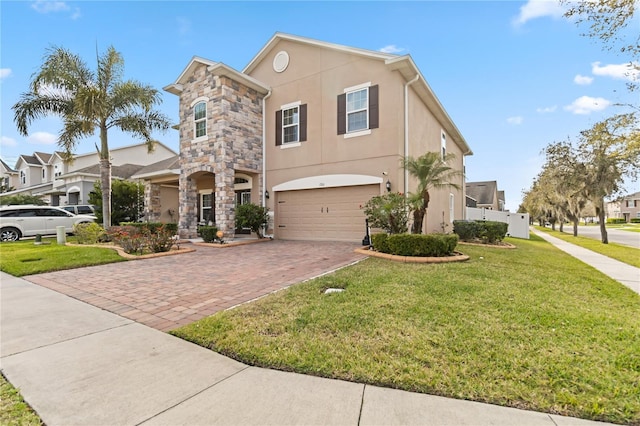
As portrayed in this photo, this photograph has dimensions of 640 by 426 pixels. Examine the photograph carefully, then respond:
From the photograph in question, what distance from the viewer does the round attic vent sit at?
1288cm

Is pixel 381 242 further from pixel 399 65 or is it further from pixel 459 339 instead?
pixel 399 65

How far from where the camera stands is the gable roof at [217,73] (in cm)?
1159

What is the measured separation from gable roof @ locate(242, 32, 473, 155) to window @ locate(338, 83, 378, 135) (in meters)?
1.03

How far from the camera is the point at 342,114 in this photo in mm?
11391

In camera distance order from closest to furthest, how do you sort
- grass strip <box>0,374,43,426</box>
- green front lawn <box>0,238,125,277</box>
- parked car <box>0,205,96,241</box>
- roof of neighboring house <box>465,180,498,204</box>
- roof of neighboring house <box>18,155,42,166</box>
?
1. grass strip <box>0,374,43,426</box>
2. green front lawn <box>0,238,125,277</box>
3. parked car <box>0,205,96,241</box>
4. roof of neighboring house <box>18,155,42,166</box>
5. roof of neighboring house <box>465,180,498,204</box>

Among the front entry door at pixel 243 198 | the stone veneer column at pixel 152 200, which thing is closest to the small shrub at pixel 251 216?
the front entry door at pixel 243 198

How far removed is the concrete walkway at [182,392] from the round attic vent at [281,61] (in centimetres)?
1240

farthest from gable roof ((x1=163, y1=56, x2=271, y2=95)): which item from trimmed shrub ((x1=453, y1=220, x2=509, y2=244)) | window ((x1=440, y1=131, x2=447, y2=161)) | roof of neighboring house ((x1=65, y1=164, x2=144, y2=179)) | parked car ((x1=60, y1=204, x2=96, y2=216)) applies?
roof of neighboring house ((x1=65, y1=164, x2=144, y2=179))

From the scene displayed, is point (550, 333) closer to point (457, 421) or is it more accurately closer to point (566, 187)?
point (457, 421)

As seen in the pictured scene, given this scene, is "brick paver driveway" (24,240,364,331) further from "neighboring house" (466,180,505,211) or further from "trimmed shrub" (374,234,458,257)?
"neighboring house" (466,180,505,211)

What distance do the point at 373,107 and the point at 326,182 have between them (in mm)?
3283

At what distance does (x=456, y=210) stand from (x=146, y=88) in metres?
18.7

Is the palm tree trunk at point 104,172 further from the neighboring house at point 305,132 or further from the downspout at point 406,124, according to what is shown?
the downspout at point 406,124

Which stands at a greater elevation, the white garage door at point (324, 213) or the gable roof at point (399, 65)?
the gable roof at point (399, 65)
